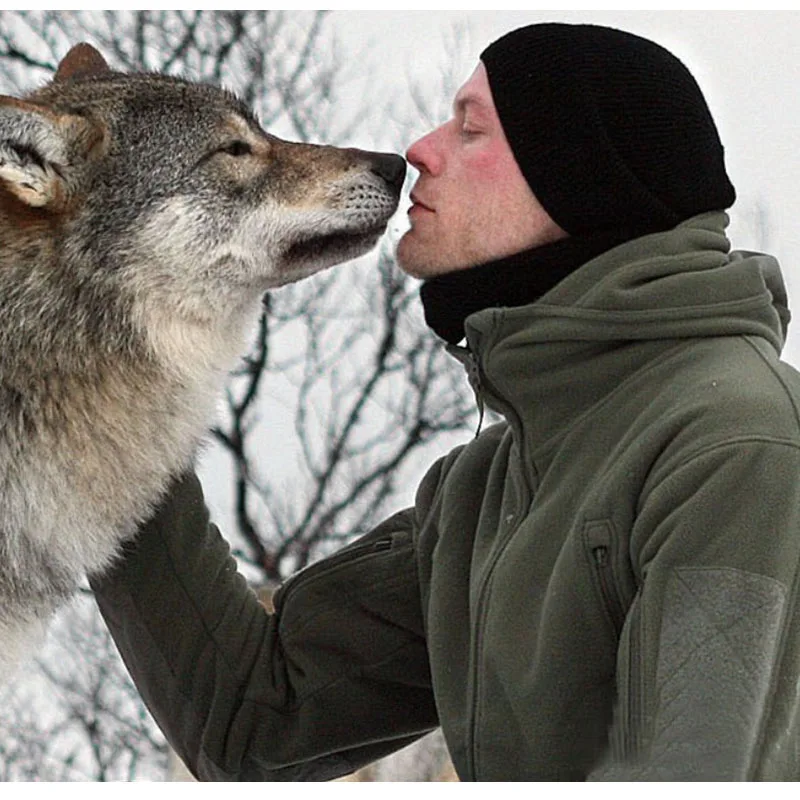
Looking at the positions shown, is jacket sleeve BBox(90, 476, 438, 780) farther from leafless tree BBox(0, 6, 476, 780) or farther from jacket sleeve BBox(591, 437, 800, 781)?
leafless tree BBox(0, 6, 476, 780)

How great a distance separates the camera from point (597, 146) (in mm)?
2836

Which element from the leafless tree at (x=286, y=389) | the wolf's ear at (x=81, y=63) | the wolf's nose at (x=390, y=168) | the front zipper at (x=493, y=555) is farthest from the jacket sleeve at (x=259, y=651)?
the leafless tree at (x=286, y=389)

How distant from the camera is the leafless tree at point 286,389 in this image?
21.8 ft

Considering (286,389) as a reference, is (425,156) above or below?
above

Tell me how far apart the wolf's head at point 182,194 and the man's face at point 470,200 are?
0.98 feet

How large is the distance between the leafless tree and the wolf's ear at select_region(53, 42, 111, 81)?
296 cm

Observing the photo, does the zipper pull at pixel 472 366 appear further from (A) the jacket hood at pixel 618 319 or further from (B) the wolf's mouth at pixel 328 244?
(B) the wolf's mouth at pixel 328 244

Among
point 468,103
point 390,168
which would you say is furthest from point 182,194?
point 468,103

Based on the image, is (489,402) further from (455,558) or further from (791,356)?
(791,356)

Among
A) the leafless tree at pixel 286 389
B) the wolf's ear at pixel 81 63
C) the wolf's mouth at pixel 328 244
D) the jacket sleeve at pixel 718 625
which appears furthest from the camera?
the leafless tree at pixel 286 389

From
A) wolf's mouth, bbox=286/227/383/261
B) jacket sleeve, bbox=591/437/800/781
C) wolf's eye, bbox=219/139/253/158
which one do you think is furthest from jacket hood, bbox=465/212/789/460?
wolf's eye, bbox=219/139/253/158

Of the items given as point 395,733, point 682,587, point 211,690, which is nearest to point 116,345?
point 211,690

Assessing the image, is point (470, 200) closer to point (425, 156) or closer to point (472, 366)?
point (425, 156)

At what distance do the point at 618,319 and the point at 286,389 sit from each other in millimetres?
4436
